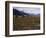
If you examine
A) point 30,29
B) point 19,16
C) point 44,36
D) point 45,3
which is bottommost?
point 44,36

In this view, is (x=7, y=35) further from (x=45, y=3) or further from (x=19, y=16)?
(x=45, y=3)

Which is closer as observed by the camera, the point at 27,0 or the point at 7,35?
the point at 7,35

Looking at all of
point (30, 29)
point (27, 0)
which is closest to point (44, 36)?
point (30, 29)

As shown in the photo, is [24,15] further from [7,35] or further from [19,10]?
[7,35]

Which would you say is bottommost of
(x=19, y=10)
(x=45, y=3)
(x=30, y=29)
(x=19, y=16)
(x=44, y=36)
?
(x=44, y=36)
